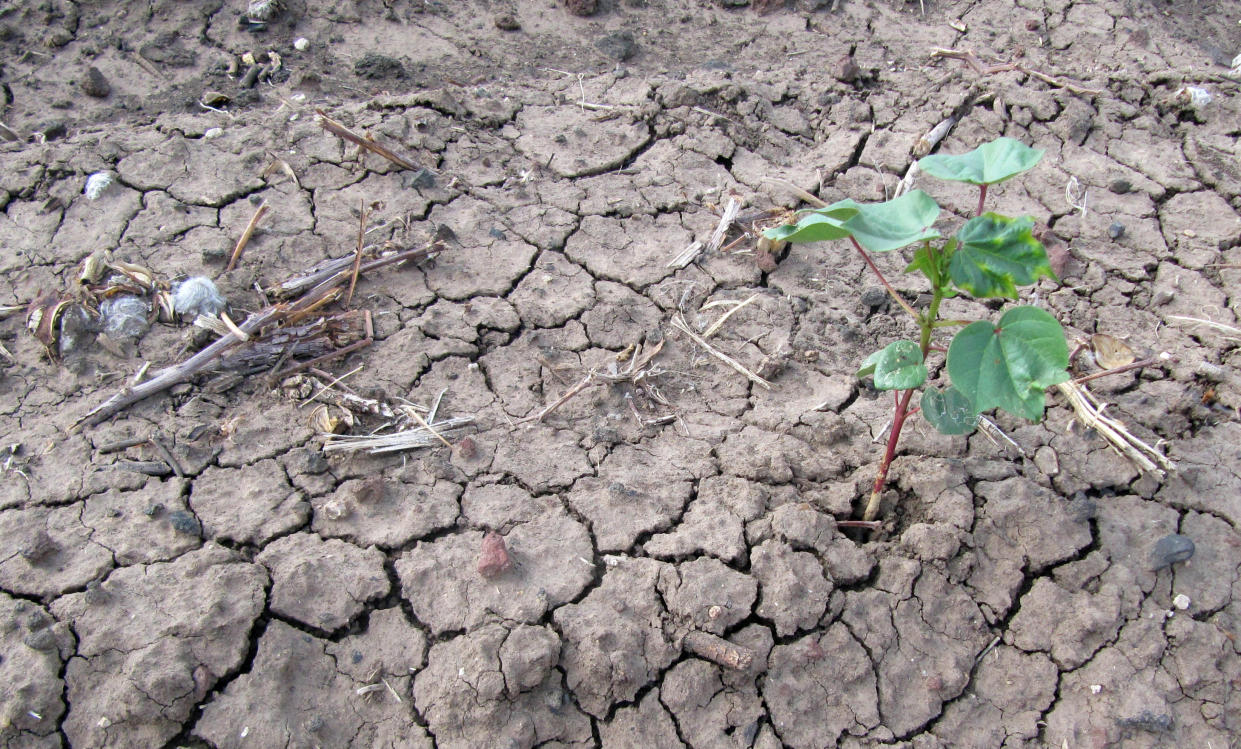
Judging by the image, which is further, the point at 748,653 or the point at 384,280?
the point at 384,280

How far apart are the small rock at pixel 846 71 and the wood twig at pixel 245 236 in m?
2.83

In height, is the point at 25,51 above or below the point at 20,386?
above

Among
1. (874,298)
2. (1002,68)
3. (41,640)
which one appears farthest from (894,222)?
(1002,68)

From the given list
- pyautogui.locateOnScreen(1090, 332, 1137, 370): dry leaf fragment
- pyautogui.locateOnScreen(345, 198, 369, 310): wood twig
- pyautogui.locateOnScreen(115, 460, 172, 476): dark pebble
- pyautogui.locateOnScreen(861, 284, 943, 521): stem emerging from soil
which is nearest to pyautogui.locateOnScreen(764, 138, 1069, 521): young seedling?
pyautogui.locateOnScreen(861, 284, 943, 521): stem emerging from soil

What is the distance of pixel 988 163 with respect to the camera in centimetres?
191

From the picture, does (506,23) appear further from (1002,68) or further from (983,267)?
(983,267)

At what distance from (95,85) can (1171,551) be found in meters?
4.83

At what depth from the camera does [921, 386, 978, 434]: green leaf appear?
2.10 meters

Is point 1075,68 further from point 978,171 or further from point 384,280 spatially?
point 384,280

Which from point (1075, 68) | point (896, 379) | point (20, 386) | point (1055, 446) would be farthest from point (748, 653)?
point (1075, 68)

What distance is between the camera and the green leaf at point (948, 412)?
2104mm

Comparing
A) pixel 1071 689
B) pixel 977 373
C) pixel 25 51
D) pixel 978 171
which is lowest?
pixel 1071 689

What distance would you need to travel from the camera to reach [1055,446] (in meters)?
2.54

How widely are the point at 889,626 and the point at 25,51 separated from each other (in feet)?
15.9
